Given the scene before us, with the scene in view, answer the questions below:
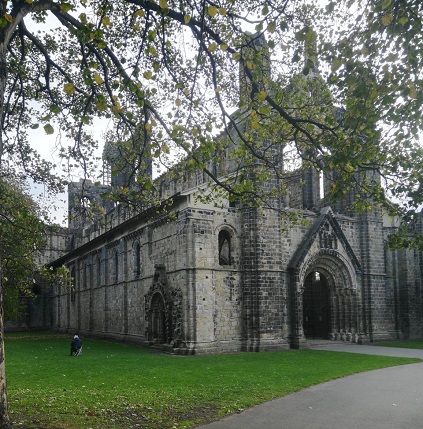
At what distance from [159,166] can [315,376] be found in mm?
7574

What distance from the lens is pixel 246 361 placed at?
1809 cm

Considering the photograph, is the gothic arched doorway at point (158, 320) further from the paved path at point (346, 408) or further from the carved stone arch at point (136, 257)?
the paved path at point (346, 408)

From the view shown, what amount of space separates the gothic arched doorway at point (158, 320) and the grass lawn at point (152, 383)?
9.09ft

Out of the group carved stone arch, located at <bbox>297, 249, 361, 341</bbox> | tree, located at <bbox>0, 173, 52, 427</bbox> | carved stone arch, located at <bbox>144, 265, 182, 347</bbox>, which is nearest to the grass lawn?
carved stone arch, located at <bbox>144, 265, 182, 347</bbox>

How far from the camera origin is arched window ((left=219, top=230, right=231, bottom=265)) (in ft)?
76.0

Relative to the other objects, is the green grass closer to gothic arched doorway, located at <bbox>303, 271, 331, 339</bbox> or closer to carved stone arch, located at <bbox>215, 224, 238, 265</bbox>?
gothic arched doorway, located at <bbox>303, 271, 331, 339</bbox>

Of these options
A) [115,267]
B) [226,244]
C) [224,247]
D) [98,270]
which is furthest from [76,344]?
[98,270]

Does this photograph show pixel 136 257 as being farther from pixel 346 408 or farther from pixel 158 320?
pixel 346 408

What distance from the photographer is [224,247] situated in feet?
76.8

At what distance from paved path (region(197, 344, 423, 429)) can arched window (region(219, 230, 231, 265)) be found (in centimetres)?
971

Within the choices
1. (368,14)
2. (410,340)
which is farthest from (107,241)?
(368,14)

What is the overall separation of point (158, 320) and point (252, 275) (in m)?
5.41

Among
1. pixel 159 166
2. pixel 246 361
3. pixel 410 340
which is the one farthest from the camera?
pixel 410 340

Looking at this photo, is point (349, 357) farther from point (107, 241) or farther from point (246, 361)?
point (107, 241)
